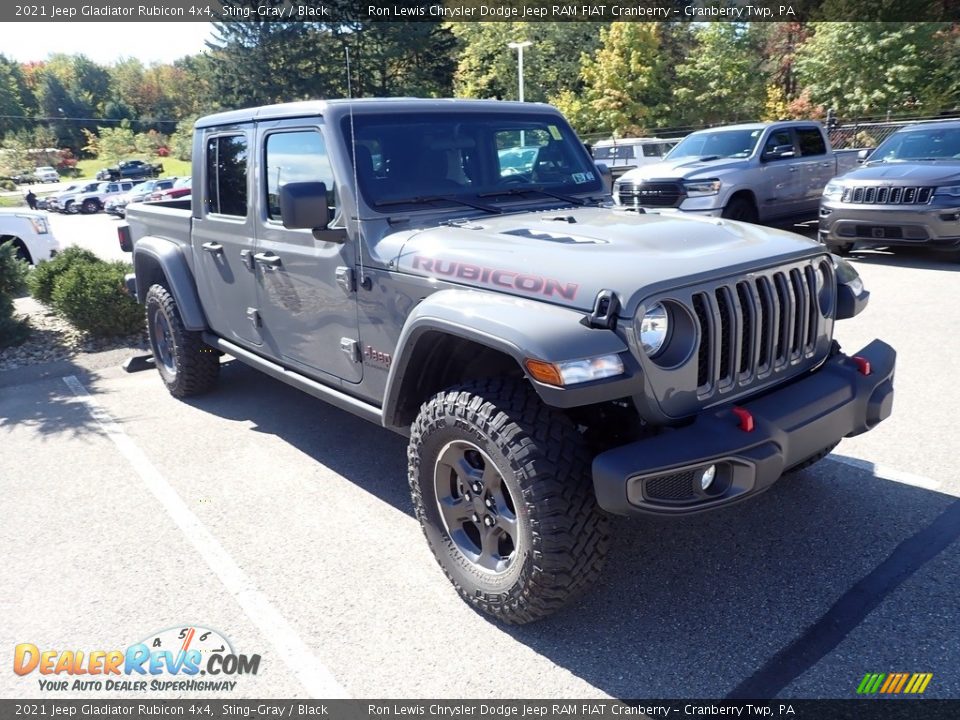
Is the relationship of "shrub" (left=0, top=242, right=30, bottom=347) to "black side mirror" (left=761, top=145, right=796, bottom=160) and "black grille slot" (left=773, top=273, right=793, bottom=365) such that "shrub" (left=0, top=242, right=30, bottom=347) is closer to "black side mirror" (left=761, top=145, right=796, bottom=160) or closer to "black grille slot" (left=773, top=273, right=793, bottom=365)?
"black grille slot" (left=773, top=273, right=793, bottom=365)

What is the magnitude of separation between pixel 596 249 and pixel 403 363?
3.03 ft

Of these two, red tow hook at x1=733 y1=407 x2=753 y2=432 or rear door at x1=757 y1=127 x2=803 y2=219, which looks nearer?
red tow hook at x1=733 y1=407 x2=753 y2=432

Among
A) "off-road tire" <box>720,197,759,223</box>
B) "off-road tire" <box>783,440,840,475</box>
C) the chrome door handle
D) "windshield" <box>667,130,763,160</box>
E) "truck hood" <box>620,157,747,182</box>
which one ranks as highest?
"windshield" <box>667,130,763,160</box>

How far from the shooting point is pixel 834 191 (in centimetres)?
966

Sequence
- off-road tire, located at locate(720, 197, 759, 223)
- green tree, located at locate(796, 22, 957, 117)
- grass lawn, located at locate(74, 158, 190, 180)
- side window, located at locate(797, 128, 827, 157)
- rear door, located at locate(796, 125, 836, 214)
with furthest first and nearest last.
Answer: grass lawn, located at locate(74, 158, 190, 180) → green tree, located at locate(796, 22, 957, 117) → side window, located at locate(797, 128, 827, 157) → rear door, located at locate(796, 125, 836, 214) → off-road tire, located at locate(720, 197, 759, 223)

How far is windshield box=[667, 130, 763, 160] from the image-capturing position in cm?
1127

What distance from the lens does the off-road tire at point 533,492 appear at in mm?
2611

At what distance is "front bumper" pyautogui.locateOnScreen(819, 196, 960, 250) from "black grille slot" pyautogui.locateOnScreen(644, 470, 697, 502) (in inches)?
311

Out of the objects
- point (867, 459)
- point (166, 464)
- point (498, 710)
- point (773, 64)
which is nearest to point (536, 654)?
point (498, 710)

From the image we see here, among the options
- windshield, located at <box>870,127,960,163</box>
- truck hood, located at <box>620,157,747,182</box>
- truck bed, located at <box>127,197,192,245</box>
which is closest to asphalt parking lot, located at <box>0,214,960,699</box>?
truck bed, located at <box>127,197,192,245</box>

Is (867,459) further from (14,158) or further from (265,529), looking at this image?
(14,158)

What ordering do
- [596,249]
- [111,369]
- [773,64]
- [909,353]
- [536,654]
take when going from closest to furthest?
[536,654], [596,249], [909,353], [111,369], [773,64]

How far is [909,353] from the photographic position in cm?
590

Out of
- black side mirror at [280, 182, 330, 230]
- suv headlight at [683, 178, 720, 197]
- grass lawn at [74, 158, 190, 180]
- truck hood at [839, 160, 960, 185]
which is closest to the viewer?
black side mirror at [280, 182, 330, 230]
